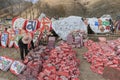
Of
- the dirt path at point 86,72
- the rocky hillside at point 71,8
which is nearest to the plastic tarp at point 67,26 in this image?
the dirt path at point 86,72

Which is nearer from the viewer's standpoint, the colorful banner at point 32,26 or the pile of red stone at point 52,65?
the pile of red stone at point 52,65

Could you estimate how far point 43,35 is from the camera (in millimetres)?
13953

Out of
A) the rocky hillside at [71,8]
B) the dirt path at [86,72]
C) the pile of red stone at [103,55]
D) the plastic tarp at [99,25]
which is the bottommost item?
the dirt path at [86,72]

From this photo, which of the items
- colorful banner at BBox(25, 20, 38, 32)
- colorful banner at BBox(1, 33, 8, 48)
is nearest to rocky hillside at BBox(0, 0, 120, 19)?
colorful banner at BBox(25, 20, 38, 32)

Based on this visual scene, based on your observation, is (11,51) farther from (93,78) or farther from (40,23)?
(93,78)

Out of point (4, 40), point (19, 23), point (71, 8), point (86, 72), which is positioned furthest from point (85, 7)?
point (86, 72)

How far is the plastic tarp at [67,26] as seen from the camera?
47.0 ft

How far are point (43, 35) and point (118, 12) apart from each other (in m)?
13.2

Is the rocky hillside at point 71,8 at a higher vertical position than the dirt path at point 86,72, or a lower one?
higher

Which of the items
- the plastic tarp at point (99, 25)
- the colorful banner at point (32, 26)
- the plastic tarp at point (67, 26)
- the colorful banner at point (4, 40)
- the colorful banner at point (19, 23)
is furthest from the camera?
the plastic tarp at point (99, 25)

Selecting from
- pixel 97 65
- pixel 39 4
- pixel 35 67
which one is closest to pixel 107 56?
pixel 97 65

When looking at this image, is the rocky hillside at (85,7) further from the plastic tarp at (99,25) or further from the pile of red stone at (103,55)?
the pile of red stone at (103,55)

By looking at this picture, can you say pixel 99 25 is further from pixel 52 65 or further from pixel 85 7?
pixel 85 7

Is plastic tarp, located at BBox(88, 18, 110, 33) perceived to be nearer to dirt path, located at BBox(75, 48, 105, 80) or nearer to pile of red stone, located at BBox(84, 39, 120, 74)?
pile of red stone, located at BBox(84, 39, 120, 74)
